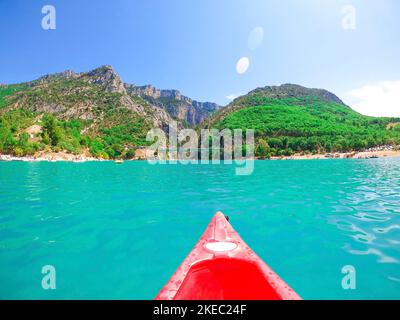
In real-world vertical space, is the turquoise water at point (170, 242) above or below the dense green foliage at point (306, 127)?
below

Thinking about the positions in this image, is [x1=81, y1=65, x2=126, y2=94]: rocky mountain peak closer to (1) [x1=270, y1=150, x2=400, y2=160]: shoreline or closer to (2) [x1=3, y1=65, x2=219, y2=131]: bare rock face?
(2) [x1=3, y1=65, x2=219, y2=131]: bare rock face

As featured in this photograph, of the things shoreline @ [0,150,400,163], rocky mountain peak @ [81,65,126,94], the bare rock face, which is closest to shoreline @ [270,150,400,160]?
shoreline @ [0,150,400,163]

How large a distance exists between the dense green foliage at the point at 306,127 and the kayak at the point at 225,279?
360 feet

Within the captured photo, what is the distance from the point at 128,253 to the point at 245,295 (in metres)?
3.81

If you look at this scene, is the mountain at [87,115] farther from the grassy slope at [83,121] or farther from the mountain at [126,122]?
the mountain at [126,122]

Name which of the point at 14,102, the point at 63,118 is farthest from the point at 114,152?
the point at 14,102

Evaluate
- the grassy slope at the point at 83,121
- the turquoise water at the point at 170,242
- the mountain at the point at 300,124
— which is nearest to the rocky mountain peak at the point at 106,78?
the grassy slope at the point at 83,121

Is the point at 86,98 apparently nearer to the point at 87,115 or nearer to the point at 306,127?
the point at 87,115

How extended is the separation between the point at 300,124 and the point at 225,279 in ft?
461

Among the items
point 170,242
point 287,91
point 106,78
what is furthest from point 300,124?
point 170,242

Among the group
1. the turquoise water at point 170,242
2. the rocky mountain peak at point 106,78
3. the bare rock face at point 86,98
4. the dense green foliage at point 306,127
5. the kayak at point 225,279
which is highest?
the rocky mountain peak at point 106,78

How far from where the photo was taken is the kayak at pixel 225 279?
3.37 m

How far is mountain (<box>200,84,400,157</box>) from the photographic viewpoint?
108 m

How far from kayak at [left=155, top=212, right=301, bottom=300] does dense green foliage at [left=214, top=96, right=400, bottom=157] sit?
110 m
